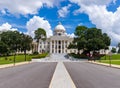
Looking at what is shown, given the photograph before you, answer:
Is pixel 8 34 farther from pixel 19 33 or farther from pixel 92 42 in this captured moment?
pixel 92 42

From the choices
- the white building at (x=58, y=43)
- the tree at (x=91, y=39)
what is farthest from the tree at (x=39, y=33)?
the white building at (x=58, y=43)

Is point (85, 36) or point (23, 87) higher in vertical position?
point (85, 36)

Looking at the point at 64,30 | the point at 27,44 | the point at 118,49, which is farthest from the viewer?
the point at 118,49

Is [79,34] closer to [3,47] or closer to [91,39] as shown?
[91,39]

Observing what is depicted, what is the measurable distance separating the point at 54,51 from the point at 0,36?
1626 inches

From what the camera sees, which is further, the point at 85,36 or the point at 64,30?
the point at 64,30

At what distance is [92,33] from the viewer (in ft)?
349

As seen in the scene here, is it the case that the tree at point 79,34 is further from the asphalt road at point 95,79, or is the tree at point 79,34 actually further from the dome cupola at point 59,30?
the asphalt road at point 95,79

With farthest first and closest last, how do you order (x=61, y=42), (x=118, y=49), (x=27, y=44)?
(x=118, y=49) → (x=61, y=42) → (x=27, y=44)

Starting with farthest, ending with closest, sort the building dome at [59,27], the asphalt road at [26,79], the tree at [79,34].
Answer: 1. the building dome at [59,27]
2. the tree at [79,34]
3. the asphalt road at [26,79]

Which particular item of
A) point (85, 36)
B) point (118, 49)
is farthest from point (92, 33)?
point (118, 49)

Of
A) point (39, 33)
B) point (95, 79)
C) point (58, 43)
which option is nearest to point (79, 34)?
point (39, 33)

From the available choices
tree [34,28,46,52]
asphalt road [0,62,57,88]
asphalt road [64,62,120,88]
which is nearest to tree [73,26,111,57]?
tree [34,28,46,52]

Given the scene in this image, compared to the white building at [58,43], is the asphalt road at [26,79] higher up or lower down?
lower down
